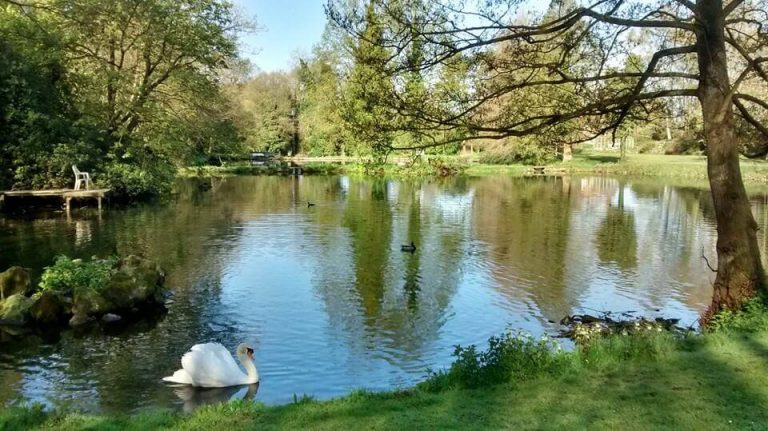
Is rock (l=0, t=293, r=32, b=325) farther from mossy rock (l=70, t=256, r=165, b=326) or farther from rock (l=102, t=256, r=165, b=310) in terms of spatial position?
rock (l=102, t=256, r=165, b=310)

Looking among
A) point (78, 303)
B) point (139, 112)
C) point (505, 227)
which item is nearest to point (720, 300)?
point (78, 303)

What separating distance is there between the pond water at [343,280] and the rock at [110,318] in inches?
28.8

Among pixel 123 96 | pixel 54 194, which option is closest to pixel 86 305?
pixel 54 194

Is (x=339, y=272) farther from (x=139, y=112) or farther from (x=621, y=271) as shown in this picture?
(x=139, y=112)

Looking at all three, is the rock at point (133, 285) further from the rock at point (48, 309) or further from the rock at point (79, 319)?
the rock at point (48, 309)

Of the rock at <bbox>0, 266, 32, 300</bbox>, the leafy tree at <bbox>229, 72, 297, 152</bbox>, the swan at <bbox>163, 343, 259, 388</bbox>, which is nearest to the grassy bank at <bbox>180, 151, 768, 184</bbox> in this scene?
the leafy tree at <bbox>229, 72, 297, 152</bbox>

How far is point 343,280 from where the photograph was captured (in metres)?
16.2

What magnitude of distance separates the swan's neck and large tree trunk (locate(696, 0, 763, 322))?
678 centimetres

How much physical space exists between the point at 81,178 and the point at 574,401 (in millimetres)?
28890

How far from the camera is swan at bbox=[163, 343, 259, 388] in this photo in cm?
910

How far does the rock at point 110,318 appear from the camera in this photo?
1246 centimetres

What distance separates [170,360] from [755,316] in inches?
339

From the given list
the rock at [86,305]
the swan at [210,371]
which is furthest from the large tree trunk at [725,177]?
the rock at [86,305]

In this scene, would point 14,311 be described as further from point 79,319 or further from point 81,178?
point 81,178
